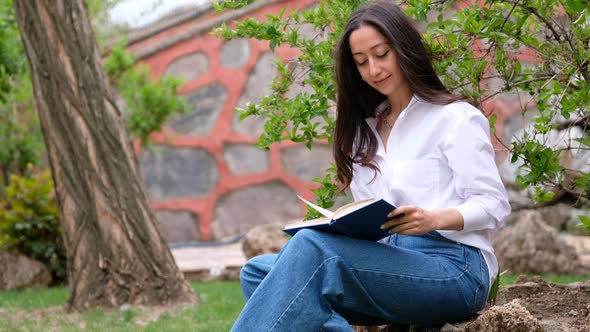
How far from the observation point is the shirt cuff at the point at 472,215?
2.92m

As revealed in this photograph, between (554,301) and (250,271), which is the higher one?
(250,271)

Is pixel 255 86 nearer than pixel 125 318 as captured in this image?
No

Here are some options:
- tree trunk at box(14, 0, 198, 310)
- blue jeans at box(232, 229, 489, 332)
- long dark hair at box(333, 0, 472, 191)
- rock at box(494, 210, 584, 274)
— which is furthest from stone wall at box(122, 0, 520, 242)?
blue jeans at box(232, 229, 489, 332)

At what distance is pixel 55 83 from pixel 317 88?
2483 mm

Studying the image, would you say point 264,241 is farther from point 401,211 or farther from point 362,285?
point 401,211

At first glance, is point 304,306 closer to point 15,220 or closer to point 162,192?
point 15,220

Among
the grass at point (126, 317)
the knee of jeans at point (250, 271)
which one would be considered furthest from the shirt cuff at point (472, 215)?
the grass at point (126, 317)

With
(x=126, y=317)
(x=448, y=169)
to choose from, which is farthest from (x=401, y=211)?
(x=126, y=317)

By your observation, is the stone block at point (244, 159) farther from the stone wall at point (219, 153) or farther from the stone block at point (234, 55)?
the stone block at point (234, 55)

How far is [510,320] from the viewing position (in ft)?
9.31

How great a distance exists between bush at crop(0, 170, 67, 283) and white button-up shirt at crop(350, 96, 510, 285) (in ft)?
17.1

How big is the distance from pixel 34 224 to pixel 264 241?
2.02 metres

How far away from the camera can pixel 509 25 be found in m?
3.27

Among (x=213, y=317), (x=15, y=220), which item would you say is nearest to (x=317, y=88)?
(x=213, y=317)
